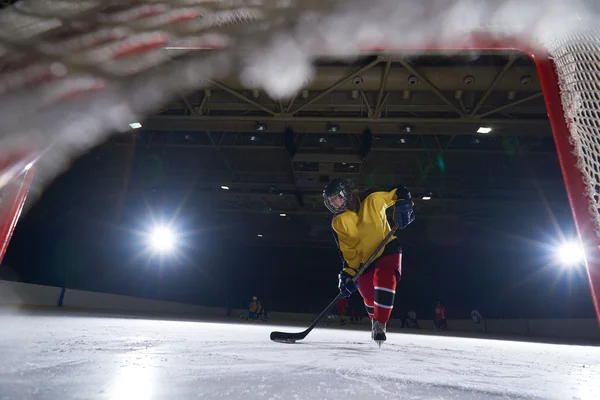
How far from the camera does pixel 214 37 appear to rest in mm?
2131

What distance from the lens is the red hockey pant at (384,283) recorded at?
285cm

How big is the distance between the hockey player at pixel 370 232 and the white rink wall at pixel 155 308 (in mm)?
6785

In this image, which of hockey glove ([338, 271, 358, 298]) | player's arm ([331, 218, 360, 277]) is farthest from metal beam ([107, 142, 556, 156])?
hockey glove ([338, 271, 358, 298])

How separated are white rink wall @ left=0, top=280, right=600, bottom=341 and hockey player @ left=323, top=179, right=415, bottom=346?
6785mm

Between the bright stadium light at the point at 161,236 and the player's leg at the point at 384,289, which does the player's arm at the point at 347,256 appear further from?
the bright stadium light at the point at 161,236

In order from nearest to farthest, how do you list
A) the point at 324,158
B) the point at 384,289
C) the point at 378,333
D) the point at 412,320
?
the point at 378,333
the point at 384,289
the point at 324,158
the point at 412,320

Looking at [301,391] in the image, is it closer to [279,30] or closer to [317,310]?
[279,30]

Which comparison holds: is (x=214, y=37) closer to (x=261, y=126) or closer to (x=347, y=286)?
(x=347, y=286)

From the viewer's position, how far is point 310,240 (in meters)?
17.5

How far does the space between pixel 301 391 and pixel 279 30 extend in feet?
7.00

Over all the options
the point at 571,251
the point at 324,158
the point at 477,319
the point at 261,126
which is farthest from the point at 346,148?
the point at 477,319

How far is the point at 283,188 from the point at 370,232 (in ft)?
26.3

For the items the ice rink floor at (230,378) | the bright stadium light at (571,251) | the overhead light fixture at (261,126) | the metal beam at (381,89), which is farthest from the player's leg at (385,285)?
the bright stadium light at (571,251)

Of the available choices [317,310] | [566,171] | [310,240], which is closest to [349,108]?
[566,171]
